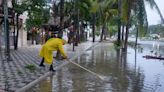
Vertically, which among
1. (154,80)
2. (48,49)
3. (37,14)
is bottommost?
(154,80)

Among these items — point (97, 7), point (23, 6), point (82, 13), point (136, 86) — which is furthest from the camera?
point (82, 13)

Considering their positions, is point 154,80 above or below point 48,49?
below

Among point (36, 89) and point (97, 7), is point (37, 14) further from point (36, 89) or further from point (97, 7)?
point (36, 89)

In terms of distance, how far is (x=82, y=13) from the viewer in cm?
4881

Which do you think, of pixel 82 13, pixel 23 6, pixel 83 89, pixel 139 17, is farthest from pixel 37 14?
pixel 82 13

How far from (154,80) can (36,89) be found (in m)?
4.92

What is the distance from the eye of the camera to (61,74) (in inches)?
612

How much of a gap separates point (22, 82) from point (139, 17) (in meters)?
19.6

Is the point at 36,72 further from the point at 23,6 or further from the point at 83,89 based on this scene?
the point at 23,6

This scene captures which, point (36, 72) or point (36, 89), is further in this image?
point (36, 72)

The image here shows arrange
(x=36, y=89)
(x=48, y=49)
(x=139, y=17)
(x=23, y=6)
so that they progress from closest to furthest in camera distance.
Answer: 1. (x=36, y=89)
2. (x=48, y=49)
3. (x=23, y=6)
4. (x=139, y=17)

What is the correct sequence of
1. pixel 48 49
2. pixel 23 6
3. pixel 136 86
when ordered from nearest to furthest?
A: pixel 136 86
pixel 48 49
pixel 23 6

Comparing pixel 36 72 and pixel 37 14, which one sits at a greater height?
pixel 37 14

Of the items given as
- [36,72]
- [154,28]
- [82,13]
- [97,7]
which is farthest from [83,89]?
[154,28]
